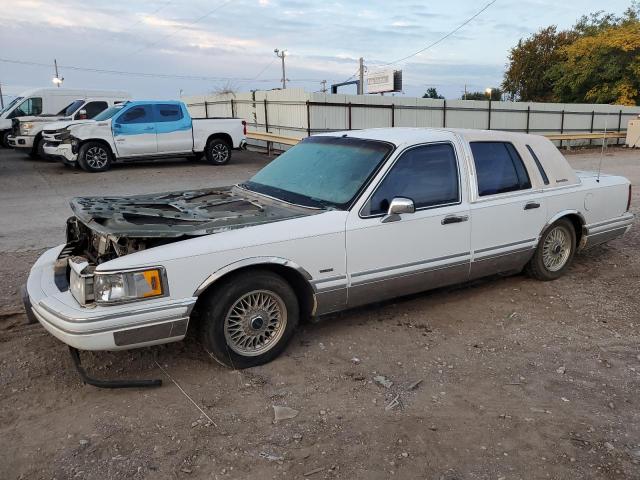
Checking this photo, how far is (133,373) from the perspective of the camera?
150 inches

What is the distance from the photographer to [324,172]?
4594 mm

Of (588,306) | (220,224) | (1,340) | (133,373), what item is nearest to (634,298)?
(588,306)

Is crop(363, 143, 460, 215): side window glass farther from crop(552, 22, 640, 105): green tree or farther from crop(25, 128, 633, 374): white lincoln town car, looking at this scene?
Result: crop(552, 22, 640, 105): green tree

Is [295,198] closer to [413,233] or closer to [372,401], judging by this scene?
[413,233]

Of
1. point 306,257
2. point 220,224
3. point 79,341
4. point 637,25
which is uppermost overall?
point 637,25

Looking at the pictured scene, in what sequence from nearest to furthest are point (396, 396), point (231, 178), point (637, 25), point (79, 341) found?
point (79, 341) → point (396, 396) → point (231, 178) → point (637, 25)

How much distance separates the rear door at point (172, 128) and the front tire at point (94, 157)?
57.6 inches

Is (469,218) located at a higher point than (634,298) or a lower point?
higher

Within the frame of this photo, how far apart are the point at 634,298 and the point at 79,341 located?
5.00 metres

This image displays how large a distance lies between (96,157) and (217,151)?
11.7 ft

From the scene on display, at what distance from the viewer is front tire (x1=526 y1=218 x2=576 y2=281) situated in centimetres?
552

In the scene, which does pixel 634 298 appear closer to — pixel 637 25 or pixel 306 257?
pixel 306 257

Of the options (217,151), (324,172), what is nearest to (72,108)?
(217,151)

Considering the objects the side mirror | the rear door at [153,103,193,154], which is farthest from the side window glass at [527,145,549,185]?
the rear door at [153,103,193,154]
